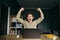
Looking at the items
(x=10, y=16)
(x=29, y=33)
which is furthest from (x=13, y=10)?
(x=29, y=33)

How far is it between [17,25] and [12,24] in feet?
0.99

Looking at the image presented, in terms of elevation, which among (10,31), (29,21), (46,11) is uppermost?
(46,11)

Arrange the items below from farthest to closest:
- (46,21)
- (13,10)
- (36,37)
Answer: (46,21) < (13,10) < (36,37)

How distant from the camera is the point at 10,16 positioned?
324 inches

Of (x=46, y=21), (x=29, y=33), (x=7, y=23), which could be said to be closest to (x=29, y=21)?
(x=29, y=33)

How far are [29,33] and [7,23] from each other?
19.4 feet

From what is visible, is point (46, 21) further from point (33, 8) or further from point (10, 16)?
point (10, 16)

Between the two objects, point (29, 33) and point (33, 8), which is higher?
point (33, 8)

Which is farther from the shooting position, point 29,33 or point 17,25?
point 17,25

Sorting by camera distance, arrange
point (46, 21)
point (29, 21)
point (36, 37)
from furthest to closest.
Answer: point (46, 21), point (29, 21), point (36, 37)

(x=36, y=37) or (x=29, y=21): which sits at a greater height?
(x=29, y=21)

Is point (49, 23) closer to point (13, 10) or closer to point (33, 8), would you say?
point (33, 8)

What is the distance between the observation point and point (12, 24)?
8195 mm

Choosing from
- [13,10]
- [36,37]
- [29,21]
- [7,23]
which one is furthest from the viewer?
[13,10]
